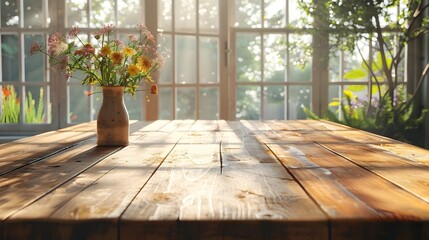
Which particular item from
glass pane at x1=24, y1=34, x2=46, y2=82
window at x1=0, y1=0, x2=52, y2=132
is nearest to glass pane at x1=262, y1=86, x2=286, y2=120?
window at x1=0, y1=0, x2=52, y2=132

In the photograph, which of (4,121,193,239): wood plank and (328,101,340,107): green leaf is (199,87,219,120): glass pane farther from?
(4,121,193,239): wood plank

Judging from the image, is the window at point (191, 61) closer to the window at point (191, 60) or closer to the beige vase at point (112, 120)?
the window at point (191, 60)

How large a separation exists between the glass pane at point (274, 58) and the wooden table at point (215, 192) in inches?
116

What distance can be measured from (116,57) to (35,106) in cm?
309

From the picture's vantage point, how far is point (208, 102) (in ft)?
15.5

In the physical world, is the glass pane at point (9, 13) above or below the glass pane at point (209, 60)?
above

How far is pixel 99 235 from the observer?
828mm

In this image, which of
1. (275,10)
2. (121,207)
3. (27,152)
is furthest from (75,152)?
(275,10)

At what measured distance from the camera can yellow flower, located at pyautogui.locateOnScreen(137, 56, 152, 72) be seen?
1.90 metres

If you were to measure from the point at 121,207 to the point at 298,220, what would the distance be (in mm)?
285

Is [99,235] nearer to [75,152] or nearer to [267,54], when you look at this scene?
[75,152]

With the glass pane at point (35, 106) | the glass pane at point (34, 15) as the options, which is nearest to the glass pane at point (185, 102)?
the glass pane at point (35, 106)

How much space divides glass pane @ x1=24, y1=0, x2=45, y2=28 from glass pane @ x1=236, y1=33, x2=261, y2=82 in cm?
164

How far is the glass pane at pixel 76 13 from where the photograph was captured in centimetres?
463
